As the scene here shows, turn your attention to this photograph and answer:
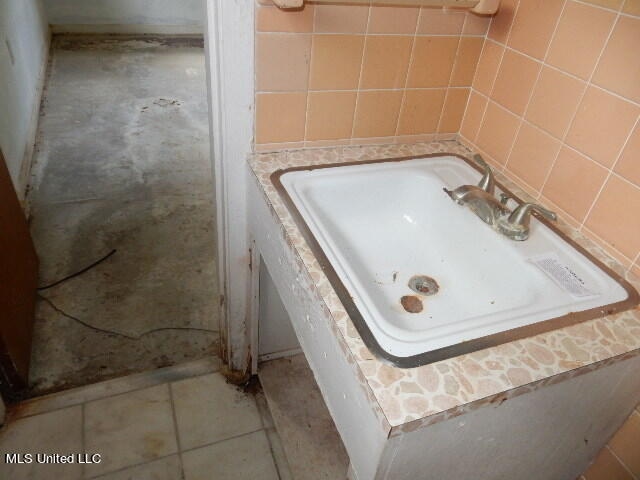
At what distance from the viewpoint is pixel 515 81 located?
1.11m

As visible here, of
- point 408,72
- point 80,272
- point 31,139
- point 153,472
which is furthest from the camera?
point 31,139

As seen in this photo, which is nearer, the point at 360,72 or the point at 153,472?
the point at 360,72

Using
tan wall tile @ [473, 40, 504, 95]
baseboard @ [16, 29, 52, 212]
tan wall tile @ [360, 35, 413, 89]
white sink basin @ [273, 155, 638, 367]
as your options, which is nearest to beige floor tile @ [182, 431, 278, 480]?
white sink basin @ [273, 155, 638, 367]

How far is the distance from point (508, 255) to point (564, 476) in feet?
1.76

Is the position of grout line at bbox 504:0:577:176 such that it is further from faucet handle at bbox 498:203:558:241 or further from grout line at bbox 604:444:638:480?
grout line at bbox 604:444:638:480

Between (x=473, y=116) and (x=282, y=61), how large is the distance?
560 millimetres

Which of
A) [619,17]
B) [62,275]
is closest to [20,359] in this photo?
[62,275]

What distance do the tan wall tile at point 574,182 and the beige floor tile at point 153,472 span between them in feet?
4.36

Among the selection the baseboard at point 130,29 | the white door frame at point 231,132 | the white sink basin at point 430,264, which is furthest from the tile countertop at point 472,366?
the baseboard at point 130,29

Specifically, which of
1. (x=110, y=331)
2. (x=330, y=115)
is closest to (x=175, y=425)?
(x=110, y=331)

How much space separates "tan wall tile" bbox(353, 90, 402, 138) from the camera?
118 centimetres

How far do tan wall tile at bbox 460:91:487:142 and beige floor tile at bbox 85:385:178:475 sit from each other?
133 cm

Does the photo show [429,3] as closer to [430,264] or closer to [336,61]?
[336,61]

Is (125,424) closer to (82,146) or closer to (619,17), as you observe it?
(619,17)
